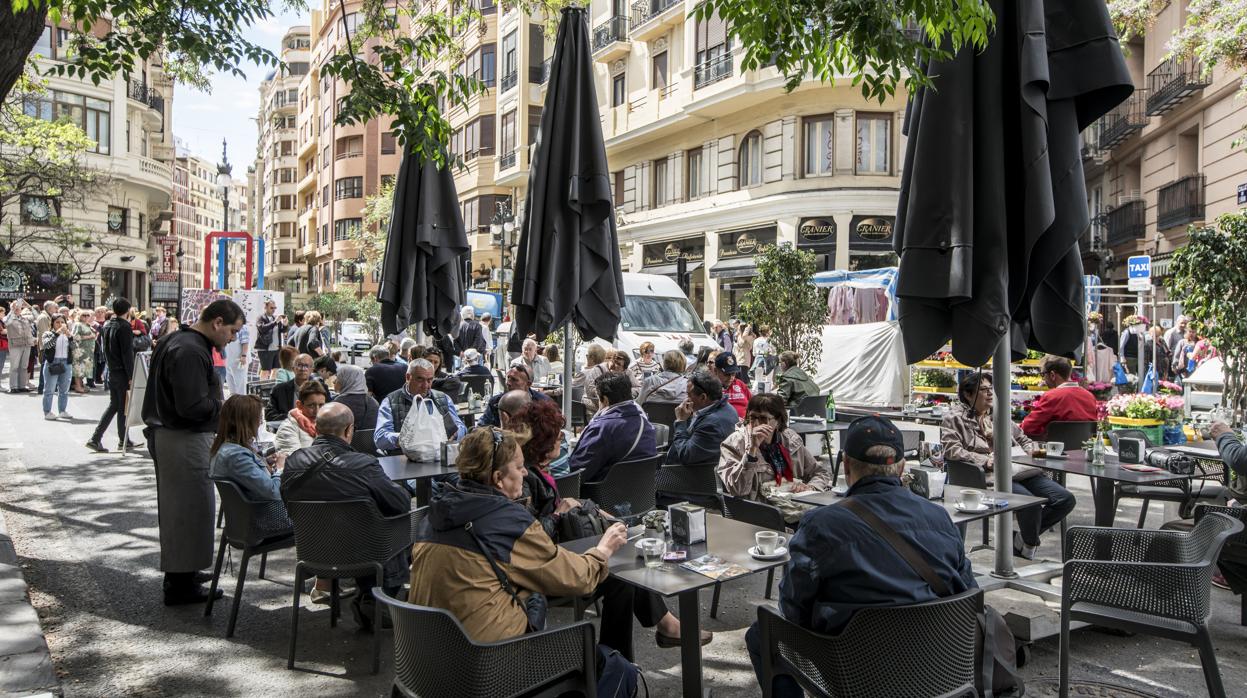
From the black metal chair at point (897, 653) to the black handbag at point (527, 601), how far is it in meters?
0.99

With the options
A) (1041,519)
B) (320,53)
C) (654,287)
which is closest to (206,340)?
(1041,519)

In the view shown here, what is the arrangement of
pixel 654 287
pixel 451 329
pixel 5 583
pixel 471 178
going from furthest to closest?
pixel 471 178 < pixel 654 287 < pixel 451 329 < pixel 5 583

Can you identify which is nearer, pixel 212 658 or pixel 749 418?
pixel 212 658

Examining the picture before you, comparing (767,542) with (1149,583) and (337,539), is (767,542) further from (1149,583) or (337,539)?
(337,539)

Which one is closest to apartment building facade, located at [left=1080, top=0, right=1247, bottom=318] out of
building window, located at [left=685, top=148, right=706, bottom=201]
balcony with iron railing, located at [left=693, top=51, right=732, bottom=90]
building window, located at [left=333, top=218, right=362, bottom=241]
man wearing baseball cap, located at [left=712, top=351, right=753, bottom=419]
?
balcony with iron railing, located at [left=693, top=51, right=732, bottom=90]

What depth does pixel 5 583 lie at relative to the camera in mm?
5660

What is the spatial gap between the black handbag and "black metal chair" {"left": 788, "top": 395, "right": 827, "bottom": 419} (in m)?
6.61

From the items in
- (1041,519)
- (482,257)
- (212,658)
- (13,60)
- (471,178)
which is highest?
(471,178)

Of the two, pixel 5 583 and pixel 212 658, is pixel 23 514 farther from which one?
pixel 212 658

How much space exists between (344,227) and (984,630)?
66.9m

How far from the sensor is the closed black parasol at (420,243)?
29.0ft

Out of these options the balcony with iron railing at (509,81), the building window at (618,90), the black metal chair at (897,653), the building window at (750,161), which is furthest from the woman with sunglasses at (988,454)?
the balcony with iron railing at (509,81)

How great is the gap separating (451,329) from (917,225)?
21.9ft

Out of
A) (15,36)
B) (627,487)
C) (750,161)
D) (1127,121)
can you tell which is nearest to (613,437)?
(627,487)
